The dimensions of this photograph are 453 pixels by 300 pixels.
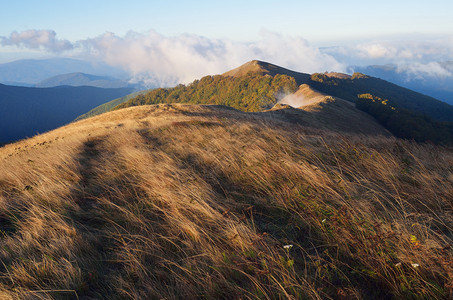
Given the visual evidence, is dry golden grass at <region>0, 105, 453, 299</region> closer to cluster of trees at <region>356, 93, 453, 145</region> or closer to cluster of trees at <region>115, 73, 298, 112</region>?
cluster of trees at <region>356, 93, 453, 145</region>

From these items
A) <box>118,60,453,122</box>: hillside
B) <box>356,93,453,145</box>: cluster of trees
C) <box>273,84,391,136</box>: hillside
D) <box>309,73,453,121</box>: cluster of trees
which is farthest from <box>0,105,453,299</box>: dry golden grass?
<box>309,73,453,121</box>: cluster of trees

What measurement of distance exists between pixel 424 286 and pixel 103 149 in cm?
754

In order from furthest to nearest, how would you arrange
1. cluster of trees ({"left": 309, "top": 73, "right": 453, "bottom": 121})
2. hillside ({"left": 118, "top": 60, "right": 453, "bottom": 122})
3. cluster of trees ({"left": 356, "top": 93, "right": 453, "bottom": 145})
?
cluster of trees ({"left": 309, "top": 73, "right": 453, "bottom": 121}), hillside ({"left": 118, "top": 60, "right": 453, "bottom": 122}), cluster of trees ({"left": 356, "top": 93, "right": 453, "bottom": 145})

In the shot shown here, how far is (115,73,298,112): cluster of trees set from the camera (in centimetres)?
9044

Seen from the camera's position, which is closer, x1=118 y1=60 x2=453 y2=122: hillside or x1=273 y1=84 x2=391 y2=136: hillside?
x1=273 y1=84 x2=391 y2=136: hillside

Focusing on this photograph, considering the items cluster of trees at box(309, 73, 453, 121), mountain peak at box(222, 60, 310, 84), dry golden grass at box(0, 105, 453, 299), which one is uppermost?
mountain peak at box(222, 60, 310, 84)

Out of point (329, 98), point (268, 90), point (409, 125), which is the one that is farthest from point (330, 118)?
point (268, 90)

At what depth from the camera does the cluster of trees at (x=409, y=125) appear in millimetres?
47344

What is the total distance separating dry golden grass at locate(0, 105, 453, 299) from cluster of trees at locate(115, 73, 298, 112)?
8049 centimetres

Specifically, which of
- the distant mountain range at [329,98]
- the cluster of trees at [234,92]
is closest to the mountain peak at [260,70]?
the distant mountain range at [329,98]

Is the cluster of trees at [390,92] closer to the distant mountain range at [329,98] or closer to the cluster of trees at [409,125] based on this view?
the distant mountain range at [329,98]

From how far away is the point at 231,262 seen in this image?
2.24 metres

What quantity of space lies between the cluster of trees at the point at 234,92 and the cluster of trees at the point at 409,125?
1271 inches

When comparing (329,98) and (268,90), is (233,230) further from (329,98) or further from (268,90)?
(268,90)
